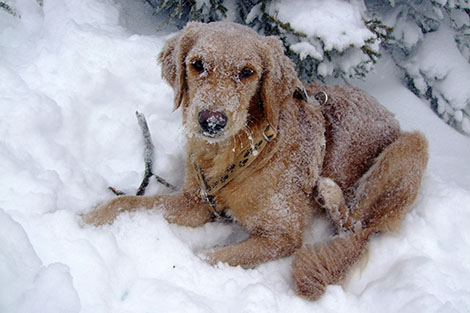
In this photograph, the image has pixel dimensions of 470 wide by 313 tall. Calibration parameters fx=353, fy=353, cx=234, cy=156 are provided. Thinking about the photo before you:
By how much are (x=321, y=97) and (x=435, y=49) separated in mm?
2355

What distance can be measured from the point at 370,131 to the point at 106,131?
2.37m

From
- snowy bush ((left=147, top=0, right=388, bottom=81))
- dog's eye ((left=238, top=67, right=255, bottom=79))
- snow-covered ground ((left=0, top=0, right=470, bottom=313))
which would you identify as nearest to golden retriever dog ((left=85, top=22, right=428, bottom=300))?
dog's eye ((left=238, top=67, right=255, bottom=79))

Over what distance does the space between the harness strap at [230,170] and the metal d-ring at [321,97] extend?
838 millimetres

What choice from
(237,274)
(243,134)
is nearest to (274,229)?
(237,274)

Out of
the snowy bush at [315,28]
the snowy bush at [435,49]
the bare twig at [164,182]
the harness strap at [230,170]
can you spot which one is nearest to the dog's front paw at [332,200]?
the harness strap at [230,170]

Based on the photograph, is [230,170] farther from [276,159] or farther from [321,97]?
[321,97]

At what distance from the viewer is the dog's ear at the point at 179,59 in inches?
102

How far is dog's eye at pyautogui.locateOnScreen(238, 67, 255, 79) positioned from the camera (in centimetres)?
241

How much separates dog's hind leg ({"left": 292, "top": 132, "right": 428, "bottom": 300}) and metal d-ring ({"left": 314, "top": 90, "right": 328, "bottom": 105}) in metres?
0.69

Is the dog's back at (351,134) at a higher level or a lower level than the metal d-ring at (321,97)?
lower

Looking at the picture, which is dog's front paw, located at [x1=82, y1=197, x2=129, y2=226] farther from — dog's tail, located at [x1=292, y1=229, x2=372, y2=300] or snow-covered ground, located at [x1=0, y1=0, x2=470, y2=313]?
dog's tail, located at [x1=292, y1=229, x2=372, y2=300]

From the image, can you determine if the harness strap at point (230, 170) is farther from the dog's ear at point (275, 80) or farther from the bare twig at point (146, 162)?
the bare twig at point (146, 162)

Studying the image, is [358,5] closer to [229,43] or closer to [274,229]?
[229,43]

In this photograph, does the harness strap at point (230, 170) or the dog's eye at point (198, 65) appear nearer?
the dog's eye at point (198, 65)
